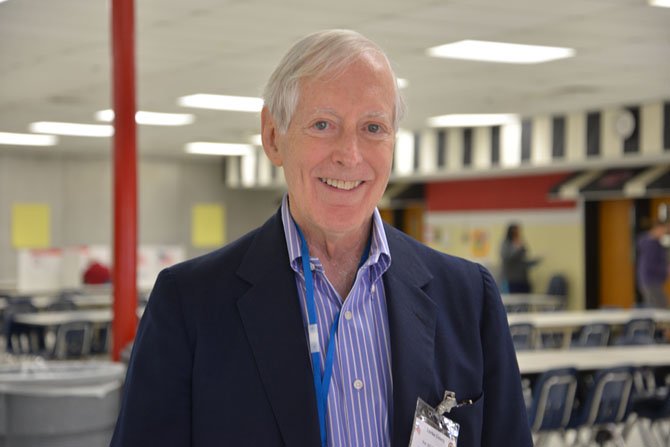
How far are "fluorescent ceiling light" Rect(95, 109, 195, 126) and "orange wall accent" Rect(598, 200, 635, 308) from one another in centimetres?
680

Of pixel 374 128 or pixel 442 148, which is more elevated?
pixel 442 148

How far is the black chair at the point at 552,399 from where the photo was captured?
23.0ft

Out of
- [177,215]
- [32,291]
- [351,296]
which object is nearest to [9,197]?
[32,291]

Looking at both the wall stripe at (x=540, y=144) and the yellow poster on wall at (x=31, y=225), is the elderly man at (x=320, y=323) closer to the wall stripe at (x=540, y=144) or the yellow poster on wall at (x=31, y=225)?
the wall stripe at (x=540, y=144)

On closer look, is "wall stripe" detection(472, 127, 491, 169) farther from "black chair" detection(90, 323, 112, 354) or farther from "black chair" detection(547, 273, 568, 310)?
"black chair" detection(90, 323, 112, 354)

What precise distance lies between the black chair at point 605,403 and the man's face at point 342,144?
586cm

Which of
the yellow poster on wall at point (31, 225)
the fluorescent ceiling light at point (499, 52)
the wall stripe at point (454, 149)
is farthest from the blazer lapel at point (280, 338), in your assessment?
the yellow poster on wall at point (31, 225)

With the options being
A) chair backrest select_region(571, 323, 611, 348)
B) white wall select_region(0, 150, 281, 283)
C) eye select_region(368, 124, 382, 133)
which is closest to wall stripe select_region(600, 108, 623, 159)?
chair backrest select_region(571, 323, 611, 348)

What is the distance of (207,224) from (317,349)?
910 inches

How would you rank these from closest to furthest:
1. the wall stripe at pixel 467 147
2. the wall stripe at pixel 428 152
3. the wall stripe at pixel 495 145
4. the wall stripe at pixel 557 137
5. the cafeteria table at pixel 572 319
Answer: the cafeteria table at pixel 572 319 → the wall stripe at pixel 557 137 → the wall stripe at pixel 495 145 → the wall stripe at pixel 467 147 → the wall stripe at pixel 428 152

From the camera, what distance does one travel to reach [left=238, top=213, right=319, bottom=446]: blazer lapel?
162 cm

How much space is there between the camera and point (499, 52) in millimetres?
10297

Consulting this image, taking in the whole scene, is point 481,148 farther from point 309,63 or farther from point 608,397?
point 309,63

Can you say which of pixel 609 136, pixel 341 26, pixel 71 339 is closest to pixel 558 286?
pixel 609 136
